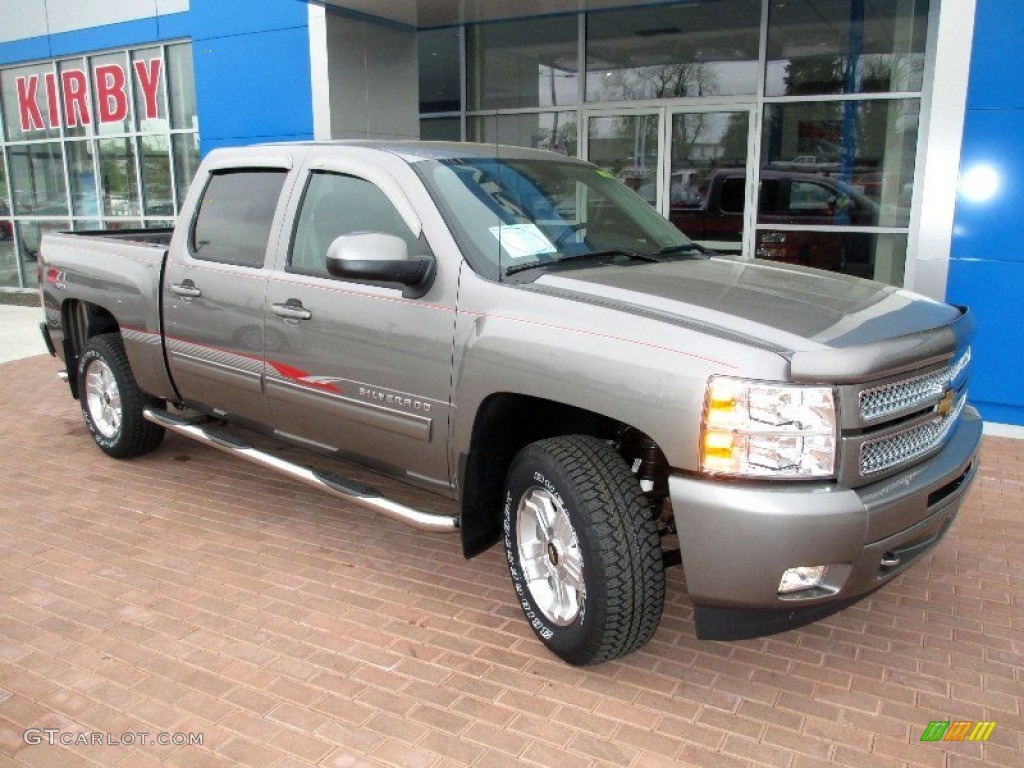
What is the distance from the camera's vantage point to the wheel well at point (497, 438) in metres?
3.50

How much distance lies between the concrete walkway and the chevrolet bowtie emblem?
9972 mm

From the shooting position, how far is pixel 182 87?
503 inches

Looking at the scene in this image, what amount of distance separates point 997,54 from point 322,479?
233 inches

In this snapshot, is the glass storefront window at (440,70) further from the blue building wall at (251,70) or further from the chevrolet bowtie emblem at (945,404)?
the chevrolet bowtie emblem at (945,404)

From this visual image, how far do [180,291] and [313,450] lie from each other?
1327mm

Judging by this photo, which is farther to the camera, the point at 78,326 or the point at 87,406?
the point at 78,326

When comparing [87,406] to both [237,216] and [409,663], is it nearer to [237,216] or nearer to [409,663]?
[237,216]

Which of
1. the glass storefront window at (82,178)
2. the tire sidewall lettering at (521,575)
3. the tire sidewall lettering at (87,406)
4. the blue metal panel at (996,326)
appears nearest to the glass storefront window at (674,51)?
the blue metal panel at (996,326)

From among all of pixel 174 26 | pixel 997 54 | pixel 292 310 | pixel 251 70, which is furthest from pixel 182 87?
pixel 997 54

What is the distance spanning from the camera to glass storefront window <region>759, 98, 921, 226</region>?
8.38 m

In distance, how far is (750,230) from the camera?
9133mm

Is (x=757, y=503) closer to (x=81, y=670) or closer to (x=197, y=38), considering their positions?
(x=81, y=670)

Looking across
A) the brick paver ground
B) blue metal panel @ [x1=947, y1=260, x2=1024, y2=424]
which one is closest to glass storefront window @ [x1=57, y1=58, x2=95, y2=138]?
the brick paver ground

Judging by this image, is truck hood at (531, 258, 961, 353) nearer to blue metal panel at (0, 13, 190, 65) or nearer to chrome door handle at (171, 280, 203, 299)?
chrome door handle at (171, 280, 203, 299)
